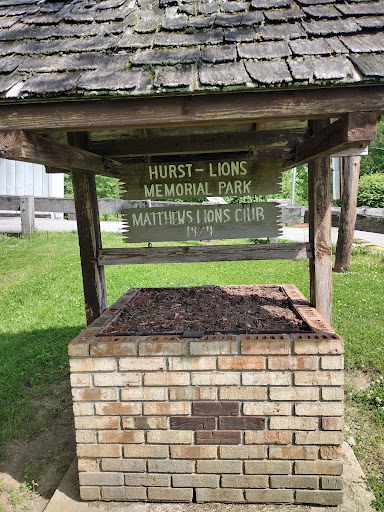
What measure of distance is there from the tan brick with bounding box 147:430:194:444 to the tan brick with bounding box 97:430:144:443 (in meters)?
0.07

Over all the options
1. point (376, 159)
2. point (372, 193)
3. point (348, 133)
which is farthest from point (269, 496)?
point (376, 159)

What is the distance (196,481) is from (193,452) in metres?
0.21

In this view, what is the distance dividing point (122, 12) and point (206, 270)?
7.14 m

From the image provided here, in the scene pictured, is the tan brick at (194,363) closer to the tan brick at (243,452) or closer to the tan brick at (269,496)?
the tan brick at (243,452)

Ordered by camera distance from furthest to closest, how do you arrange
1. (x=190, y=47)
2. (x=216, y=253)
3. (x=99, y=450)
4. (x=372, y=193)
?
(x=372, y=193)
(x=216, y=253)
(x=99, y=450)
(x=190, y=47)

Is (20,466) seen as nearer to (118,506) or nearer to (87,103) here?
A: (118,506)

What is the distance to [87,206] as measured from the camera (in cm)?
356

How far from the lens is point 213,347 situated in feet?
8.54

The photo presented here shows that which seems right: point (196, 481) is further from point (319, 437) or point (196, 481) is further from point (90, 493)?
point (319, 437)

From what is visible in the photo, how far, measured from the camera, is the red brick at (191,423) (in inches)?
105

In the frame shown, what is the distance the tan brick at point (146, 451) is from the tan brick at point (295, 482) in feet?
2.38

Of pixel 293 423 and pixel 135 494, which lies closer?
pixel 293 423

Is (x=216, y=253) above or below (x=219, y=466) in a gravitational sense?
above

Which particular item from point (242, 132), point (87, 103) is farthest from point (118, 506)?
point (242, 132)
